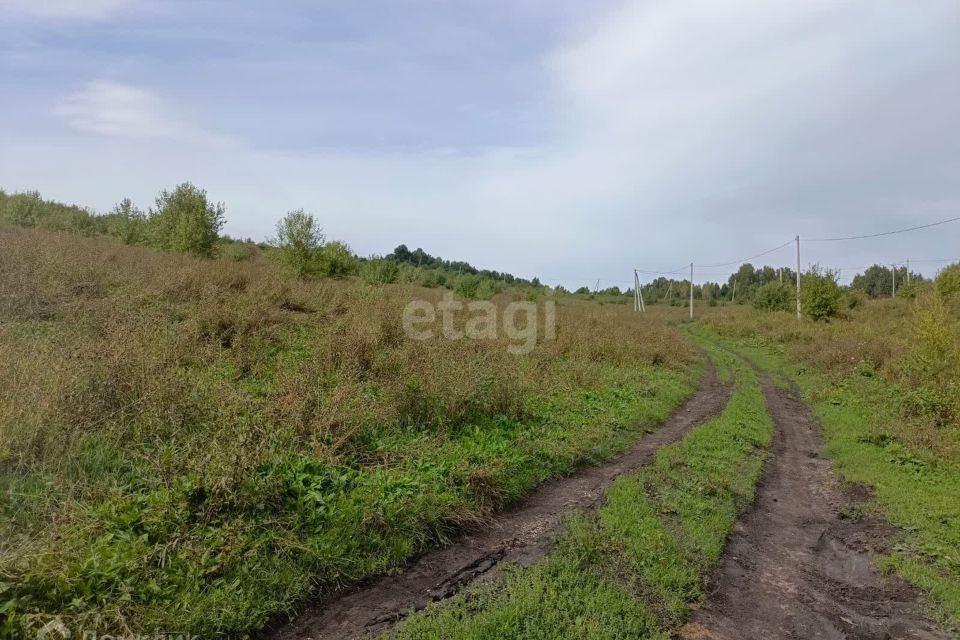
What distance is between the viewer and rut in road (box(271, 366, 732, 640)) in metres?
3.84

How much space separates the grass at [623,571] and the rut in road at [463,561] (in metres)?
0.21

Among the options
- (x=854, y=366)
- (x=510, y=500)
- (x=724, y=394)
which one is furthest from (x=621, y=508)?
(x=854, y=366)

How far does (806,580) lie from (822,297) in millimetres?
29465

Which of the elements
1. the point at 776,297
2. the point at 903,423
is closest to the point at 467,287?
the point at 776,297

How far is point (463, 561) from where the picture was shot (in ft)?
15.8

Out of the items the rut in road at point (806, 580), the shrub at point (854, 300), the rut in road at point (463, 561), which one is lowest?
the rut in road at point (806, 580)

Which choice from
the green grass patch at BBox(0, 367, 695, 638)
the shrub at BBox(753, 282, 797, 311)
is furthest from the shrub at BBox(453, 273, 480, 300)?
the green grass patch at BBox(0, 367, 695, 638)

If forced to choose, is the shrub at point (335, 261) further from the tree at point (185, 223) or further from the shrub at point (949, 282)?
the shrub at point (949, 282)

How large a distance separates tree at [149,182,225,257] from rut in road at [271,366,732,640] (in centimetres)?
1812

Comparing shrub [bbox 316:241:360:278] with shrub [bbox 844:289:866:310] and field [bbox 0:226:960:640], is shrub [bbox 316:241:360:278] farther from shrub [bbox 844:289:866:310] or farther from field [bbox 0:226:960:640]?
shrub [bbox 844:289:866:310]

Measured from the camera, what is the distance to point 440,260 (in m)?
74.9

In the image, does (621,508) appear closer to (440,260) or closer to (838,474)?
(838,474)

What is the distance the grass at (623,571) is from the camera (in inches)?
150
